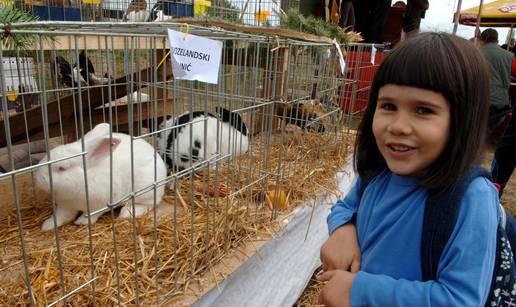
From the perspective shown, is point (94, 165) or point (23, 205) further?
point (23, 205)

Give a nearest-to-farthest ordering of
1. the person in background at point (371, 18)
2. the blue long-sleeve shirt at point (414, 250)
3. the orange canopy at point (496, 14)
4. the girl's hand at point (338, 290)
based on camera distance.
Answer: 1. the blue long-sleeve shirt at point (414, 250)
2. the girl's hand at point (338, 290)
3. the person in background at point (371, 18)
4. the orange canopy at point (496, 14)

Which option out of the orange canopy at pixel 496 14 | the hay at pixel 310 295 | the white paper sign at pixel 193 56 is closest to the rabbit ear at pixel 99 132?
the white paper sign at pixel 193 56

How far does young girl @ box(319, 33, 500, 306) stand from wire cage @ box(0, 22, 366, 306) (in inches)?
25.0

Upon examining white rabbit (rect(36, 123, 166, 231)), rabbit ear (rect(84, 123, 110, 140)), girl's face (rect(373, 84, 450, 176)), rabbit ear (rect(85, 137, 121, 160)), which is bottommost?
white rabbit (rect(36, 123, 166, 231))

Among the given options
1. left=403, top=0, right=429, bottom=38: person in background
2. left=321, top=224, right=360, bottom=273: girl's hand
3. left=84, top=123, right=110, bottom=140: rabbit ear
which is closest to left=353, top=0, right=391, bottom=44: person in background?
left=403, top=0, right=429, bottom=38: person in background

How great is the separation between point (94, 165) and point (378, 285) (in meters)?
1.24

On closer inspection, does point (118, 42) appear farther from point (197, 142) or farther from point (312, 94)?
point (312, 94)

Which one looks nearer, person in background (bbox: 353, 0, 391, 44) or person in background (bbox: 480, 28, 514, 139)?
person in background (bbox: 480, 28, 514, 139)

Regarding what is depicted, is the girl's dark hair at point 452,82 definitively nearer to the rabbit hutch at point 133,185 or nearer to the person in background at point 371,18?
the rabbit hutch at point 133,185

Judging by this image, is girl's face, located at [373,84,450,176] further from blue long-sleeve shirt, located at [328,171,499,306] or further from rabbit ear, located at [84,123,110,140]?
rabbit ear, located at [84,123,110,140]

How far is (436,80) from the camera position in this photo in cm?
81

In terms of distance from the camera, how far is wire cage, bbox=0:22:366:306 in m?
1.12

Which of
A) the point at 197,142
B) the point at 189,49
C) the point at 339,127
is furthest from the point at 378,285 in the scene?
the point at 339,127

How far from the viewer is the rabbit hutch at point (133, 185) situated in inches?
44.3
